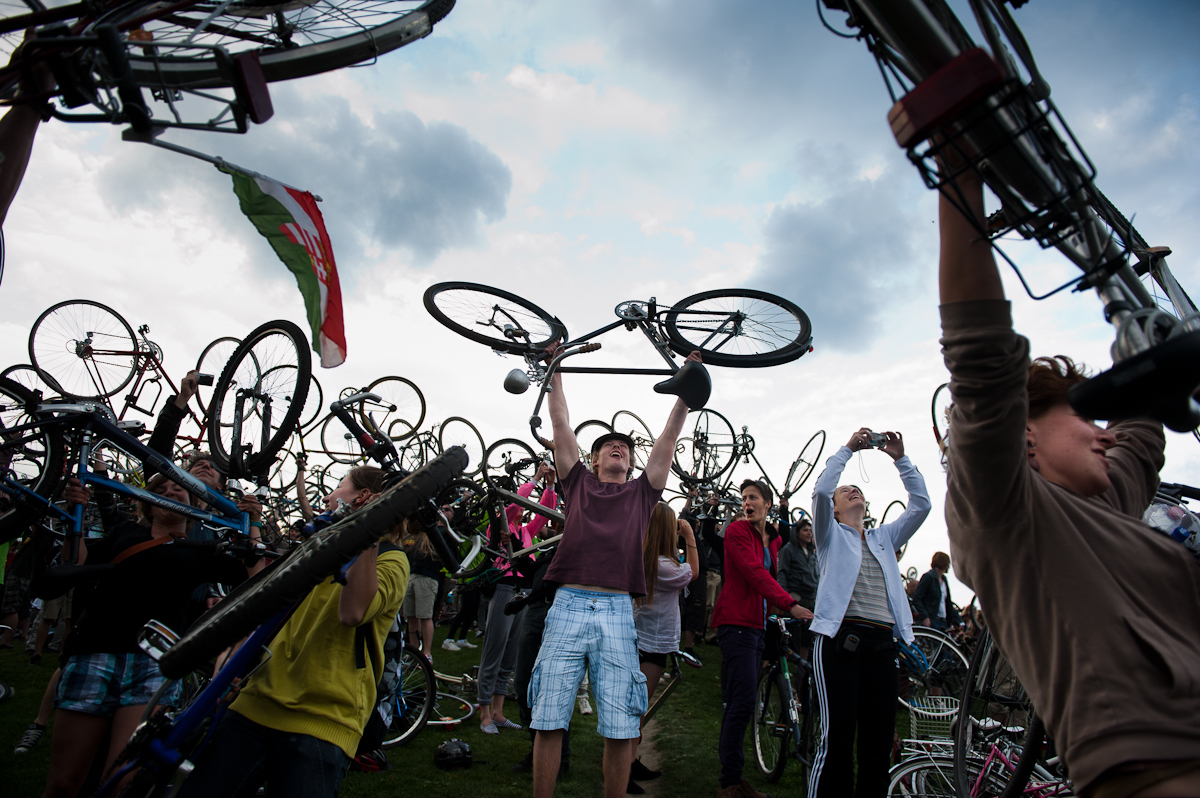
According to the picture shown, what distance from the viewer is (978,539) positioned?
1416 mm

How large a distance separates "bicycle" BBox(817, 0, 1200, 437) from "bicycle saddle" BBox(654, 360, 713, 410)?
8.77 ft

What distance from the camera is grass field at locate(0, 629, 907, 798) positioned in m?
4.63

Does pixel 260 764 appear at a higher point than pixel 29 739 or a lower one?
higher

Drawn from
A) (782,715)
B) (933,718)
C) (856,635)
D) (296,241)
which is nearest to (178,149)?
(296,241)

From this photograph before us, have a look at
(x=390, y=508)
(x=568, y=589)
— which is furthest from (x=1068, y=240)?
(x=568, y=589)

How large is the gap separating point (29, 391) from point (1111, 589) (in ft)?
24.0

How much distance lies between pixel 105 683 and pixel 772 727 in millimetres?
5174

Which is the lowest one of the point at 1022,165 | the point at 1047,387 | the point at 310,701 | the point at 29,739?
the point at 29,739

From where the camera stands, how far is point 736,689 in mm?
5121

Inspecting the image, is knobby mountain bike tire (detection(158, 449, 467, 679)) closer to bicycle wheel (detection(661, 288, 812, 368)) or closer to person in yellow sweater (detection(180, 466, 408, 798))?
person in yellow sweater (detection(180, 466, 408, 798))

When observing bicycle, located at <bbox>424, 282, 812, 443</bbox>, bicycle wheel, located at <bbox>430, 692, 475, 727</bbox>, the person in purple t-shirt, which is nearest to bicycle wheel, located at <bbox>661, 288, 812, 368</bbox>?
bicycle, located at <bbox>424, 282, 812, 443</bbox>

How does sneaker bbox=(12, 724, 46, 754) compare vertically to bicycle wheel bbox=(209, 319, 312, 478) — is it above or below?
below

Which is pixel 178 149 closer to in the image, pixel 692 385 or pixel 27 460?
pixel 692 385

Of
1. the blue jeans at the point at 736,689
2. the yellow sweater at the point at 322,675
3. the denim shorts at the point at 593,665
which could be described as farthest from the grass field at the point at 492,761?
the yellow sweater at the point at 322,675
